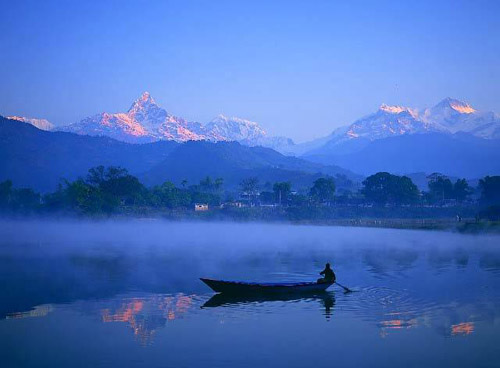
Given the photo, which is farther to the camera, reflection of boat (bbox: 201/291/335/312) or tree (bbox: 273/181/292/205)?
tree (bbox: 273/181/292/205)

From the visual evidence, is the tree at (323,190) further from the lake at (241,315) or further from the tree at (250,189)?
the lake at (241,315)

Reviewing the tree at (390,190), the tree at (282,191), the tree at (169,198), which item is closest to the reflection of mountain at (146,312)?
the tree at (169,198)

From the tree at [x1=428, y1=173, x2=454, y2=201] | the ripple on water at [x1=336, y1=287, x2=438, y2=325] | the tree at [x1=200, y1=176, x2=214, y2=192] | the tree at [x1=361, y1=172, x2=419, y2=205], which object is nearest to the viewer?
the ripple on water at [x1=336, y1=287, x2=438, y2=325]

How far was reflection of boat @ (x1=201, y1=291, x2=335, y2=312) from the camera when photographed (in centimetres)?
2957

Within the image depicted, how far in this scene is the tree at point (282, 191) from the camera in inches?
5876

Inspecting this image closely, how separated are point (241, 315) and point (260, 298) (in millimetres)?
4076

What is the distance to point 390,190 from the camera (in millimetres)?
146000

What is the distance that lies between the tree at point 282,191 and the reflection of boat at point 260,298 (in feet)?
386

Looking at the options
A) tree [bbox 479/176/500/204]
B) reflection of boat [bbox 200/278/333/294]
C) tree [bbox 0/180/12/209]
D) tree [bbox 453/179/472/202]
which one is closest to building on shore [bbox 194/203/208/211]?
tree [bbox 0/180/12/209]

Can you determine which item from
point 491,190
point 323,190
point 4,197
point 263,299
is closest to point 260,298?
point 263,299

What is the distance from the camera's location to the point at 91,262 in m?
48.8

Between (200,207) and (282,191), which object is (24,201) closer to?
(200,207)

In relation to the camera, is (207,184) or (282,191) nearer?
(282,191)

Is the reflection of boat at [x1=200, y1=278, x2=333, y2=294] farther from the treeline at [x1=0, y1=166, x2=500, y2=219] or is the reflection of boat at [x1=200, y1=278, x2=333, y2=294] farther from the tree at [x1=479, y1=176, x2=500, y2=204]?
the tree at [x1=479, y1=176, x2=500, y2=204]
